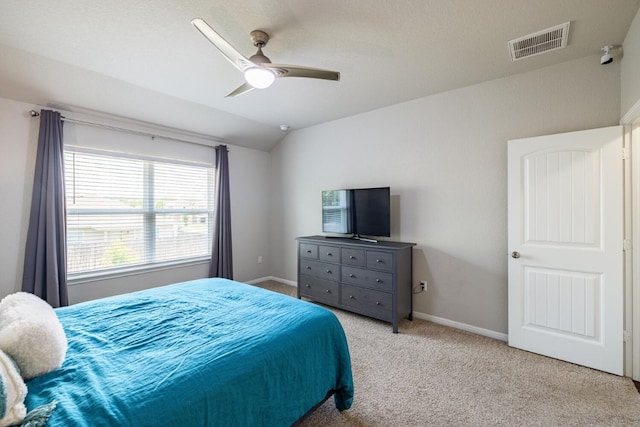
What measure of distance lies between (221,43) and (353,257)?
2483 millimetres

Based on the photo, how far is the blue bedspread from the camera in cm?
103

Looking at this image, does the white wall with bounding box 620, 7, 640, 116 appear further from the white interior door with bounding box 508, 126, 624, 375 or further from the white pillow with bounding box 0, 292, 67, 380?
the white pillow with bounding box 0, 292, 67, 380

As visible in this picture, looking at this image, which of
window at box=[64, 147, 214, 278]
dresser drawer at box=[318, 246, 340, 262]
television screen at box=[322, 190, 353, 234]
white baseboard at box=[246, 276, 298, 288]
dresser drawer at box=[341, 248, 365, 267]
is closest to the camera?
window at box=[64, 147, 214, 278]

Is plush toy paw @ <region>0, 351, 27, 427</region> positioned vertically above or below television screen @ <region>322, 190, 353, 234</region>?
below

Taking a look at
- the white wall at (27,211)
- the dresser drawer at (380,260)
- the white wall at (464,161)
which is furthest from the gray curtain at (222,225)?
the dresser drawer at (380,260)

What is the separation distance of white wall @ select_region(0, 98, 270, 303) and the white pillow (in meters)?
2.07

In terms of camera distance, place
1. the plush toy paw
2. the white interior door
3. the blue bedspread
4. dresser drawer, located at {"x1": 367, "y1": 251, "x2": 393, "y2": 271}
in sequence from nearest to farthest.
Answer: the plush toy paw
the blue bedspread
the white interior door
dresser drawer, located at {"x1": 367, "y1": 251, "x2": 393, "y2": 271}

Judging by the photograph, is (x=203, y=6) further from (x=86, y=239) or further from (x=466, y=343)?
(x=466, y=343)

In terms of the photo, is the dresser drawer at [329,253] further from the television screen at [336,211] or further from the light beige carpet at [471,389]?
the light beige carpet at [471,389]

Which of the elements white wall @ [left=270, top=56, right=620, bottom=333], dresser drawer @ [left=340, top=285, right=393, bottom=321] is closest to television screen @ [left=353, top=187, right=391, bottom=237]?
white wall @ [left=270, top=56, right=620, bottom=333]

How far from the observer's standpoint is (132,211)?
3.57 metres

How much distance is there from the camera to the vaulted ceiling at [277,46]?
1.83m

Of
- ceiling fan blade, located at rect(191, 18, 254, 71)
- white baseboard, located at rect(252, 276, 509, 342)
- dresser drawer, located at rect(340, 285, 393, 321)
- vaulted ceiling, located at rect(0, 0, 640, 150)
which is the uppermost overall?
vaulted ceiling, located at rect(0, 0, 640, 150)

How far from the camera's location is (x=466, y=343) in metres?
2.73
